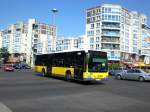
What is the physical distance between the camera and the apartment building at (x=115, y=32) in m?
99.2

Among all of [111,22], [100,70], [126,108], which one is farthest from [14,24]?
[126,108]

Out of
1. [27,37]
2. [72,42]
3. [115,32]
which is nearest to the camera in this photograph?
[115,32]

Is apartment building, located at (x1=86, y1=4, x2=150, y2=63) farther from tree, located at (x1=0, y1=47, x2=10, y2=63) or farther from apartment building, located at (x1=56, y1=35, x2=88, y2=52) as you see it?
tree, located at (x1=0, y1=47, x2=10, y2=63)

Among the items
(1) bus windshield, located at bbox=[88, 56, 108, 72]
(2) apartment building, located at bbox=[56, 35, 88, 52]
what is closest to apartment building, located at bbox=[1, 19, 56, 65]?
(2) apartment building, located at bbox=[56, 35, 88, 52]

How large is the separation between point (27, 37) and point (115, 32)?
169 ft

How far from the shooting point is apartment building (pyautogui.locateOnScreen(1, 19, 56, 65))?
438 feet

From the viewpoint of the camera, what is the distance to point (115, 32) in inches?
3967

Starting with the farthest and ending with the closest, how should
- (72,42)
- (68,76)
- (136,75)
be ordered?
1. (72,42)
2. (136,75)
3. (68,76)

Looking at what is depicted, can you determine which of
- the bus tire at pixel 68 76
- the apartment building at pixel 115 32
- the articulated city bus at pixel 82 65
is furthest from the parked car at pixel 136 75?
the apartment building at pixel 115 32

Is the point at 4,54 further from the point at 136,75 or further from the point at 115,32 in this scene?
the point at 136,75

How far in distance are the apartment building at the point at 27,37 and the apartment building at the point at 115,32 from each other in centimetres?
3404

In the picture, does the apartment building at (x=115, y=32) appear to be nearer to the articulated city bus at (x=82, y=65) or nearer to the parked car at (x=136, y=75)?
the parked car at (x=136, y=75)

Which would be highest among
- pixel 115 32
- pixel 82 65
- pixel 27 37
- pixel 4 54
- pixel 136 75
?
pixel 27 37

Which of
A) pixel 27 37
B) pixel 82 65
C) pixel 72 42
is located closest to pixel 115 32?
pixel 72 42
